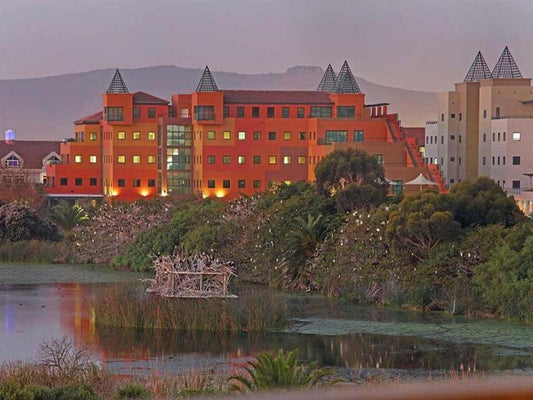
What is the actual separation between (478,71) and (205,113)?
66.3ft

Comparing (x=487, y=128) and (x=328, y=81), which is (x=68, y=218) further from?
(x=328, y=81)

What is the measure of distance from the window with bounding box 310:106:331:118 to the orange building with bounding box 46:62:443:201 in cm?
3

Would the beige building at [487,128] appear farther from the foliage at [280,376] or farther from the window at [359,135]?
the foliage at [280,376]

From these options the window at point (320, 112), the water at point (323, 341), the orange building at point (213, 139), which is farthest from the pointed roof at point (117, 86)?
the water at point (323, 341)

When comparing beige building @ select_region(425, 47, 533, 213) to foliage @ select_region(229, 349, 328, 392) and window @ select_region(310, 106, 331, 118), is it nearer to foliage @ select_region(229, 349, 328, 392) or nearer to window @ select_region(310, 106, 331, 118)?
window @ select_region(310, 106, 331, 118)

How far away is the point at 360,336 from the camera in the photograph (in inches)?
913

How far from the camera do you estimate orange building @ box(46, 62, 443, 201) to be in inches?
2997

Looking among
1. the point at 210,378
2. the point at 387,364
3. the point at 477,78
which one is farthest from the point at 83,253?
the point at 477,78

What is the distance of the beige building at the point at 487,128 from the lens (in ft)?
232

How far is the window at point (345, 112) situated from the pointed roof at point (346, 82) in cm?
227

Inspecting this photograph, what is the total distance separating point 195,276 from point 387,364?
973 cm

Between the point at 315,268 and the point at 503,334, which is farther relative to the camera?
the point at 315,268

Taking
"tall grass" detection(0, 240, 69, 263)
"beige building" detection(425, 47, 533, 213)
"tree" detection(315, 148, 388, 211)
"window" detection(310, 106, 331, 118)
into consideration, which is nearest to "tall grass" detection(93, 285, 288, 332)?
"tree" detection(315, 148, 388, 211)

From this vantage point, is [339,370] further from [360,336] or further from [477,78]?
[477,78]
